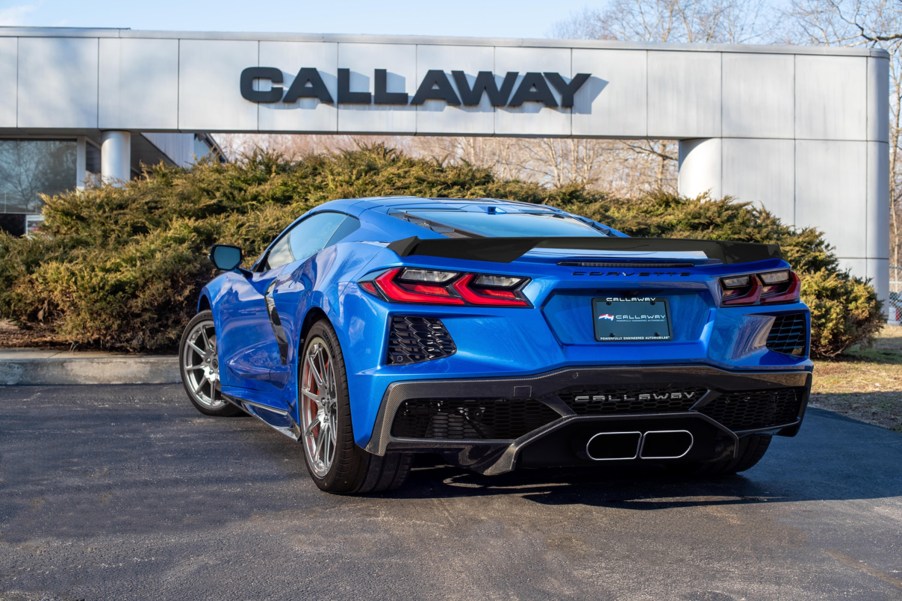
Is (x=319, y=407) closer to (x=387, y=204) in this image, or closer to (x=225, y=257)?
(x=387, y=204)

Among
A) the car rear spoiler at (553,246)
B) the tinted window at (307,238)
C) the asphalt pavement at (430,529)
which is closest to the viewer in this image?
the asphalt pavement at (430,529)

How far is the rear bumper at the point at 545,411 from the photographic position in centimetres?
404

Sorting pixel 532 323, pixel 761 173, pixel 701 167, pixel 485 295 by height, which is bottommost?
pixel 532 323

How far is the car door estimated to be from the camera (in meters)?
5.33

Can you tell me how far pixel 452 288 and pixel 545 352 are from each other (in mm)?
456

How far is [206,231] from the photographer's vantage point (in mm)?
11180

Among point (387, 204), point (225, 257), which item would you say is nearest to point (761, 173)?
point (225, 257)

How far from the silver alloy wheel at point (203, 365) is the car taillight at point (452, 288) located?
302cm

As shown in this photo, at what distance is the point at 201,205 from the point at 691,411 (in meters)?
8.91

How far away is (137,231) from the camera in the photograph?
1185 cm

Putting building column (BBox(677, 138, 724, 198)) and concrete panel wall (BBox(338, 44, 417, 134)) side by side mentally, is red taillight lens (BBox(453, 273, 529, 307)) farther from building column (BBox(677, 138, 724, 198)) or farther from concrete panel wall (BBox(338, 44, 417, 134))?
building column (BBox(677, 138, 724, 198))

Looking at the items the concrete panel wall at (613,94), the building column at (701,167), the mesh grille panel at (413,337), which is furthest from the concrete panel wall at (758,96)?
the mesh grille panel at (413,337)

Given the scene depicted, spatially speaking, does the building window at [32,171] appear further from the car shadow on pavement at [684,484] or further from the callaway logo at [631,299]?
the callaway logo at [631,299]

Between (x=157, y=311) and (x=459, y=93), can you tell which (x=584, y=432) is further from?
(x=459, y=93)
